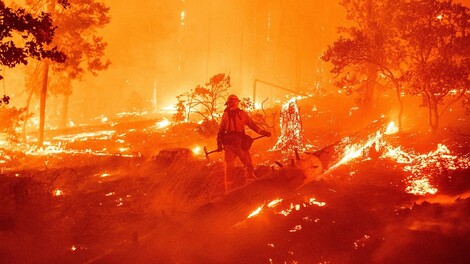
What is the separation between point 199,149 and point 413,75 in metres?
9.26

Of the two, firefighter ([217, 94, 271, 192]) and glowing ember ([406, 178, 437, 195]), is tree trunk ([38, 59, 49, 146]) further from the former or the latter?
glowing ember ([406, 178, 437, 195])

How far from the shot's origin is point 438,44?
47.2 feet

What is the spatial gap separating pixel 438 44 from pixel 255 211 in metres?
12.0

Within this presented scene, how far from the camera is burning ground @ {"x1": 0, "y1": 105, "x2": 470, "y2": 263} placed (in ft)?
17.1

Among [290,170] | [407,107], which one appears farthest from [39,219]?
[407,107]

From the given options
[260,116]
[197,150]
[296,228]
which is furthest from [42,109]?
[296,228]

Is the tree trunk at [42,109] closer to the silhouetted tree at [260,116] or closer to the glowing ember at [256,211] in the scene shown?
the silhouetted tree at [260,116]

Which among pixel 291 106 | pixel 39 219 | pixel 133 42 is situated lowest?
pixel 39 219

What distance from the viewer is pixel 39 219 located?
7.26 meters

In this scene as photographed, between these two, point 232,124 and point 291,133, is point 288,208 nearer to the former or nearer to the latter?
point 232,124

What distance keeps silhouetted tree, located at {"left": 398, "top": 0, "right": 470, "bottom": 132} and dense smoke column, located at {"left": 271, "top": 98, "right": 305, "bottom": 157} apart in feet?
15.2

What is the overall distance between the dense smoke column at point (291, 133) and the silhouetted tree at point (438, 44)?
4647 millimetres

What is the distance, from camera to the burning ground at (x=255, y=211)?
5215mm

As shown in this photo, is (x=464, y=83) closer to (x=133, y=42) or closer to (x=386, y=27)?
(x=386, y=27)
